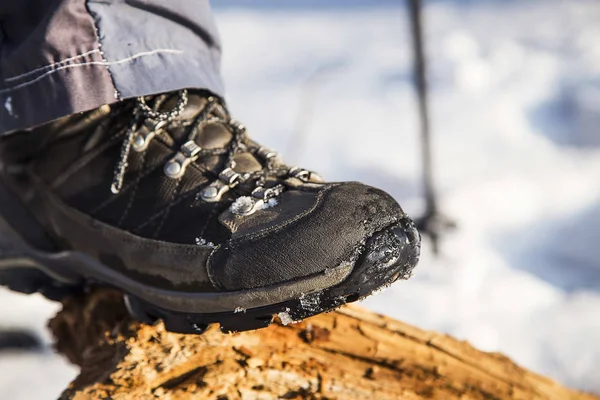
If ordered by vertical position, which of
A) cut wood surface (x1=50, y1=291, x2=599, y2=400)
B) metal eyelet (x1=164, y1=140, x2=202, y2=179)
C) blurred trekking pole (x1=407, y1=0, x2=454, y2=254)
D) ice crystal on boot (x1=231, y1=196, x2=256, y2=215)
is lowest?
cut wood surface (x1=50, y1=291, x2=599, y2=400)

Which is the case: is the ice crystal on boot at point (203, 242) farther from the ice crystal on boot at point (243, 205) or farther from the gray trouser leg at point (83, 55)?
the gray trouser leg at point (83, 55)

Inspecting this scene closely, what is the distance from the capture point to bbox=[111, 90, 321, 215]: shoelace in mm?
846

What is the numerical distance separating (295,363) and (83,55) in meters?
0.50

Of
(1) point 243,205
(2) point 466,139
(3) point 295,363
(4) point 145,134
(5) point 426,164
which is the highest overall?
(2) point 466,139

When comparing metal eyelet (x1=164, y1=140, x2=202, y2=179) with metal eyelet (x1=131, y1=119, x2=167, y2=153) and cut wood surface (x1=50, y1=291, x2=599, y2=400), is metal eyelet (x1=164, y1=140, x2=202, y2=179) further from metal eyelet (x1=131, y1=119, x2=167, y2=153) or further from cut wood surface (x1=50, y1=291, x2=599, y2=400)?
cut wood surface (x1=50, y1=291, x2=599, y2=400)

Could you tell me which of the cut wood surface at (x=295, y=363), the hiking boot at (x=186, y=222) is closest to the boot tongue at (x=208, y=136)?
the hiking boot at (x=186, y=222)

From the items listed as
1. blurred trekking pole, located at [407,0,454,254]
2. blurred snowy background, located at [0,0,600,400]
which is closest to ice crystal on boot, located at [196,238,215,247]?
blurred snowy background, located at [0,0,600,400]

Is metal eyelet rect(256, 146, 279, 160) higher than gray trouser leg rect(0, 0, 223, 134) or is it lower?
lower

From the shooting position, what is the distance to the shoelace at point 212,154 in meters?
0.85

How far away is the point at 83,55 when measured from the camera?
862 mm

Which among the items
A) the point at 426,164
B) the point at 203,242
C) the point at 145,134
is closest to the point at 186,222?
the point at 203,242

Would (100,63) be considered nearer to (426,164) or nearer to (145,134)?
(145,134)

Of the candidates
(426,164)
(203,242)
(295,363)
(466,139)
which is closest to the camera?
(203,242)

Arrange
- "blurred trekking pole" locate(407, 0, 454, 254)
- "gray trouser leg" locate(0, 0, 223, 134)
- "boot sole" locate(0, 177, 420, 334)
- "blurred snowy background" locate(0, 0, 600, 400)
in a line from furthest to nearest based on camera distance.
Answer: "blurred trekking pole" locate(407, 0, 454, 254) < "blurred snowy background" locate(0, 0, 600, 400) < "gray trouser leg" locate(0, 0, 223, 134) < "boot sole" locate(0, 177, 420, 334)
